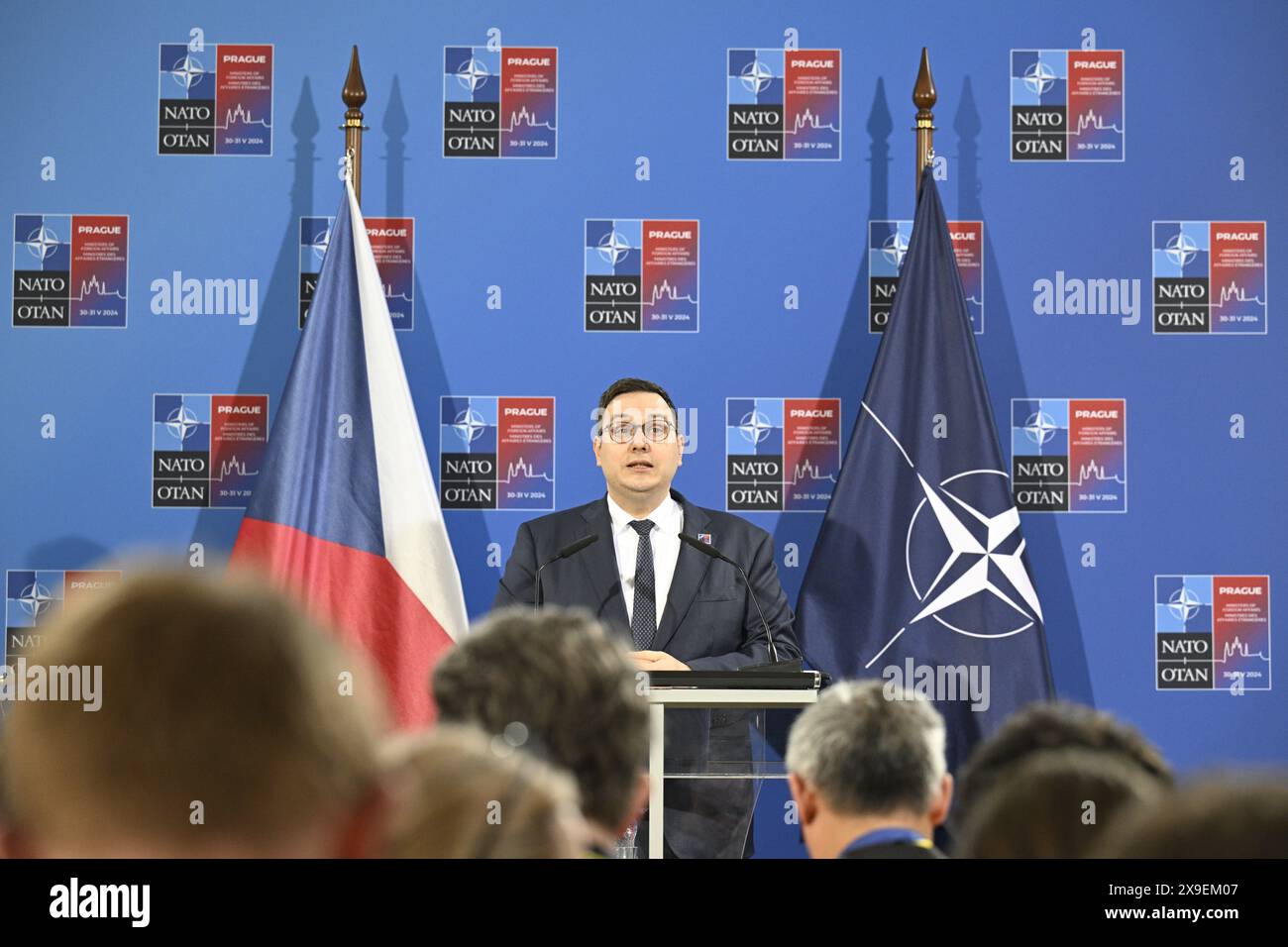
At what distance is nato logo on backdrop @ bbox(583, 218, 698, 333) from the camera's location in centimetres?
500

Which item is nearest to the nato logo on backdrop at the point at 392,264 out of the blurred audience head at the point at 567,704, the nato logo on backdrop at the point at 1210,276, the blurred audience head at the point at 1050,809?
the nato logo on backdrop at the point at 1210,276

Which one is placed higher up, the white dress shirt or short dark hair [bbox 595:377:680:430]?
short dark hair [bbox 595:377:680:430]

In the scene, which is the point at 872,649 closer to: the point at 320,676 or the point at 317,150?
the point at 317,150

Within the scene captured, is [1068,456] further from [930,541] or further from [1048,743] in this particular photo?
[1048,743]

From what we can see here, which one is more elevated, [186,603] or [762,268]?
[762,268]

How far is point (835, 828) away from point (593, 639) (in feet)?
1.86

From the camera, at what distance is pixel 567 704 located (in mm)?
1692

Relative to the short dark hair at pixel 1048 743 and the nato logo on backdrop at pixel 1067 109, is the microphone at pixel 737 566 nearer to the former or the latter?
the short dark hair at pixel 1048 743

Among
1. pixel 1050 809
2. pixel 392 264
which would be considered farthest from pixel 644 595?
pixel 1050 809

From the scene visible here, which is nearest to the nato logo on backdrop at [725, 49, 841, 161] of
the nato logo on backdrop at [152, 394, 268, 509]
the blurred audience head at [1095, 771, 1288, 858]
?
the nato logo on backdrop at [152, 394, 268, 509]

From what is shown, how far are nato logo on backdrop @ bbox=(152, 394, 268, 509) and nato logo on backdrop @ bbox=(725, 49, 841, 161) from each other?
206 centimetres

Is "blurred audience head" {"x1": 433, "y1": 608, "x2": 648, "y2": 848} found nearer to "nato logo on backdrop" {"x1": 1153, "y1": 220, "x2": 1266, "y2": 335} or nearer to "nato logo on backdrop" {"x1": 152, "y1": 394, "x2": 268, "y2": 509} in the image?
"nato logo on backdrop" {"x1": 152, "y1": 394, "x2": 268, "y2": 509}
